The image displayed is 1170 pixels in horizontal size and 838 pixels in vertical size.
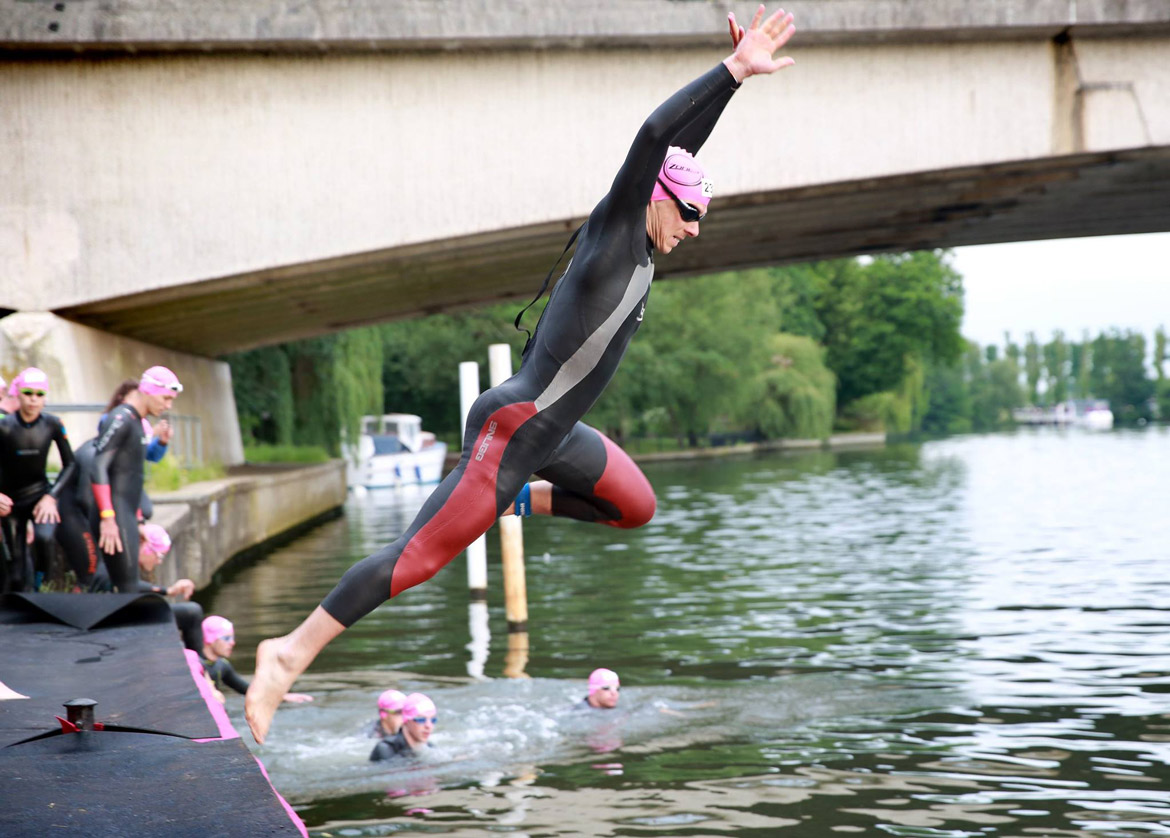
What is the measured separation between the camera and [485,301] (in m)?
25.5

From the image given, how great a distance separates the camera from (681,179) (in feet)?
16.3

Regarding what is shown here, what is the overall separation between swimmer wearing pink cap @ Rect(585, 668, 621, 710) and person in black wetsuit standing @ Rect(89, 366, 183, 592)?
140 inches

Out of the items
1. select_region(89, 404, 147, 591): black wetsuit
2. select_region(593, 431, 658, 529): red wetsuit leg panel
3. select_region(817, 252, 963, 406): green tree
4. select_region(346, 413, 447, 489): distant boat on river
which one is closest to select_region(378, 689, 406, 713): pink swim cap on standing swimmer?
select_region(89, 404, 147, 591): black wetsuit

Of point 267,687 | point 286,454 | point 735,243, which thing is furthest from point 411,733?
point 286,454

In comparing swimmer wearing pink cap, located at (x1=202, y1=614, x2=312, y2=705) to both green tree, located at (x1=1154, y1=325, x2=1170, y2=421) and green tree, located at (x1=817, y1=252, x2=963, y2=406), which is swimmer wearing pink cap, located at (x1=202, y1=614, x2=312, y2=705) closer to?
green tree, located at (x1=817, y1=252, x2=963, y2=406)

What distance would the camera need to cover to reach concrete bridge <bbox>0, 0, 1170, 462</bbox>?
595 inches

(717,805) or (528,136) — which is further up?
(528,136)

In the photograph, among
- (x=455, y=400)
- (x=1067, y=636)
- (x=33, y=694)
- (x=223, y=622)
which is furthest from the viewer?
(x=455, y=400)

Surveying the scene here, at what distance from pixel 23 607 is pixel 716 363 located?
5119 cm

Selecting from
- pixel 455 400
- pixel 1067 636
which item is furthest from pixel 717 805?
pixel 455 400

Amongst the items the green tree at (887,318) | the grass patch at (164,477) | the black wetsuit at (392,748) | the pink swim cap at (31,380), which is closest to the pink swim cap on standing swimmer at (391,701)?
the black wetsuit at (392,748)

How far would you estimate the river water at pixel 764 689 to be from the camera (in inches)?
304

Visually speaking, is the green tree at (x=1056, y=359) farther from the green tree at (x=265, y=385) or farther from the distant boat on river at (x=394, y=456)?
the green tree at (x=265, y=385)

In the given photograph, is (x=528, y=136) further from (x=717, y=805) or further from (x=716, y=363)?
(x=716, y=363)
